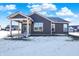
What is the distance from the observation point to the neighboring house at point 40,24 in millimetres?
11556

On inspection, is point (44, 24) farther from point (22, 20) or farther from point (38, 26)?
point (22, 20)

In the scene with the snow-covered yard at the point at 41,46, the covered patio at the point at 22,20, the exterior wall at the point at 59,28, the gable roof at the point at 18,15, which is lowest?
the snow-covered yard at the point at 41,46

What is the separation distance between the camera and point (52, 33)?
1170cm

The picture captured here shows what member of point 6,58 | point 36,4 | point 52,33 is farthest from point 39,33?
point 6,58

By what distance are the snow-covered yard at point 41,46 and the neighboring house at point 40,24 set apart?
357mm

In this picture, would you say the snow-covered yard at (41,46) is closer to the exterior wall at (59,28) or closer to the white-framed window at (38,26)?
the exterior wall at (59,28)

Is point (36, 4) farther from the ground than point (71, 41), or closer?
farther from the ground

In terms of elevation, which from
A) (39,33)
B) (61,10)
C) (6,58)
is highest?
(61,10)

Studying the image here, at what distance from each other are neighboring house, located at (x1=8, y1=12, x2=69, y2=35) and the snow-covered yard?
357 millimetres

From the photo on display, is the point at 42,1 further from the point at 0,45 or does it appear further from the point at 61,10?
the point at 0,45

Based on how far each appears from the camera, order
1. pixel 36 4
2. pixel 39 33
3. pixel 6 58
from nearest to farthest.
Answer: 1. pixel 6 58
2. pixel 36 4
3. pixel 39 33

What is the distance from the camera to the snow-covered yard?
1060cm

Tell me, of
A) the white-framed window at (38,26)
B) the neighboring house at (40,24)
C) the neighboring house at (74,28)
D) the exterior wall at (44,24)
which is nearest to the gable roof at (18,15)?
the neighboring house at (40,24)

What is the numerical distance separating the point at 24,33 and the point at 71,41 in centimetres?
184
